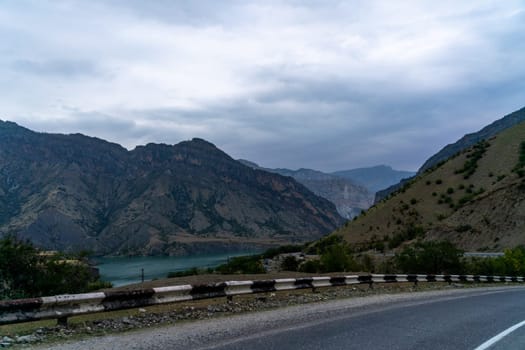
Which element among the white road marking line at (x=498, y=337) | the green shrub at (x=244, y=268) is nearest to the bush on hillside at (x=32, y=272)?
the green shrub at (x=244, y=268)

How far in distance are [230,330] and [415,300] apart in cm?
800

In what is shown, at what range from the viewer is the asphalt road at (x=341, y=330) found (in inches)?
301

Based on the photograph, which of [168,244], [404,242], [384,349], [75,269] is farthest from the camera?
[168,244]

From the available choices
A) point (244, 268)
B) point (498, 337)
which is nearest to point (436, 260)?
point (244, 268)

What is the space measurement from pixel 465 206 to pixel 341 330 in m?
53.3

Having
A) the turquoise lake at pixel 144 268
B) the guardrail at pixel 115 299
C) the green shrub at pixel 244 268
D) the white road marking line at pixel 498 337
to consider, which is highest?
the guardrail at pixel 115 299

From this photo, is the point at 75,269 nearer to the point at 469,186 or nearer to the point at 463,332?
the point at 463,332

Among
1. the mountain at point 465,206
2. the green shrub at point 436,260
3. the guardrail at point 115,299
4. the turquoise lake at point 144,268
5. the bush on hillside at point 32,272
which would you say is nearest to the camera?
the guardrail at point 115,299

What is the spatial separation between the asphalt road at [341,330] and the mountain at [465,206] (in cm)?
3961

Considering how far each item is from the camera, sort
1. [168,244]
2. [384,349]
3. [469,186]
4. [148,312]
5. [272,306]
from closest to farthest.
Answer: [384,349], [148,312], [272,306], [469,186], [168,244]

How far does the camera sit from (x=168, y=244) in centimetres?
18288

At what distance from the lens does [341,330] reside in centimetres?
891

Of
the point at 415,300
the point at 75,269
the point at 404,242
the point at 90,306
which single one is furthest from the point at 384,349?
the point at 404,242

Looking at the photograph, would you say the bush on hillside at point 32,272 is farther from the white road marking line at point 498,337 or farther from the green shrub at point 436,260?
the green shrub at point 436,260
